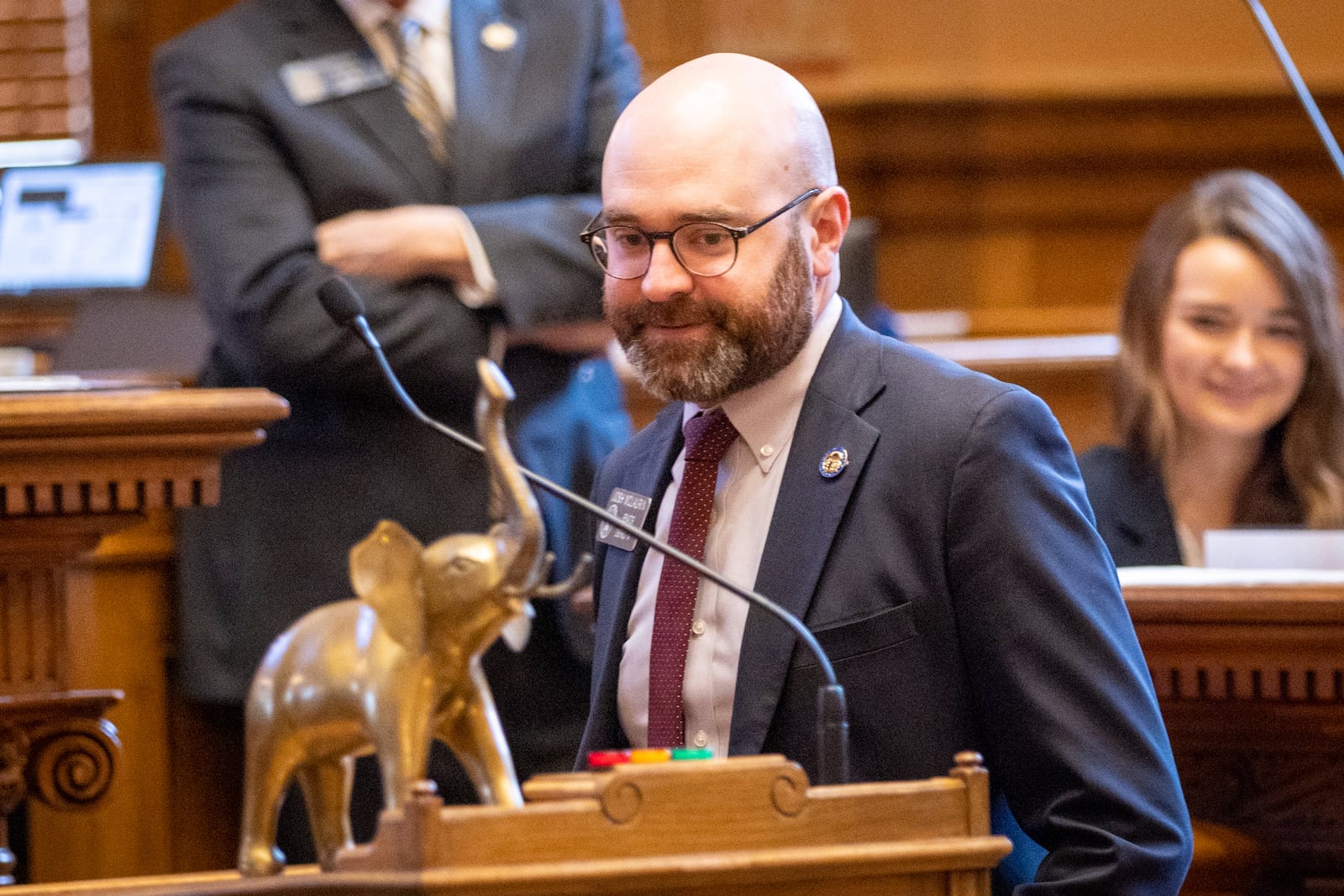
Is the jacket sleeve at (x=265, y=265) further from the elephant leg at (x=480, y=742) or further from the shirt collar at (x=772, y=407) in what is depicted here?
the elephant leg at (x=480, y=742)

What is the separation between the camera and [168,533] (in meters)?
2.96

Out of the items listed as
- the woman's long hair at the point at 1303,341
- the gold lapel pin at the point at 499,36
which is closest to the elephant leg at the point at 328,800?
the gold lapel pin at the point at 499,36

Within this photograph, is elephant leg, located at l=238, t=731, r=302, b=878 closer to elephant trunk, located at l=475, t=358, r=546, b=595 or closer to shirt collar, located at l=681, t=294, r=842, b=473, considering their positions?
elephant trunk, located at l=475, t=358, r=546, b=595

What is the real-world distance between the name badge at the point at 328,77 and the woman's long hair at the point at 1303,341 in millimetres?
1366

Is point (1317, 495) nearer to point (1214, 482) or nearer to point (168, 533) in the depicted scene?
point (1214, 482)

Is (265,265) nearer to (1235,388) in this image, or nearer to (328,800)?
(328,800)

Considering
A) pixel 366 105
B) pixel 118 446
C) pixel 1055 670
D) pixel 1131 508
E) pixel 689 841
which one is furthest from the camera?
pixel 1131 508

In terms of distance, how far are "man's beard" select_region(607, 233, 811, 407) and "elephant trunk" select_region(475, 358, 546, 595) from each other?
48 cm

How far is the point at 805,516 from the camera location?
1742 mm

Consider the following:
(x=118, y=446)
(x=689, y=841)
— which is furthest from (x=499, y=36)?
(x=689, y=841)

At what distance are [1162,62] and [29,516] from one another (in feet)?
14.0

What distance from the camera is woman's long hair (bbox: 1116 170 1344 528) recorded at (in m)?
3.11

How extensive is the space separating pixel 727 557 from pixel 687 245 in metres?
0.31

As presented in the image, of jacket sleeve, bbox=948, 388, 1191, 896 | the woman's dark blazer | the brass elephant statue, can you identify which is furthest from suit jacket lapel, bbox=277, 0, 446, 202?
the brass elephant statue
